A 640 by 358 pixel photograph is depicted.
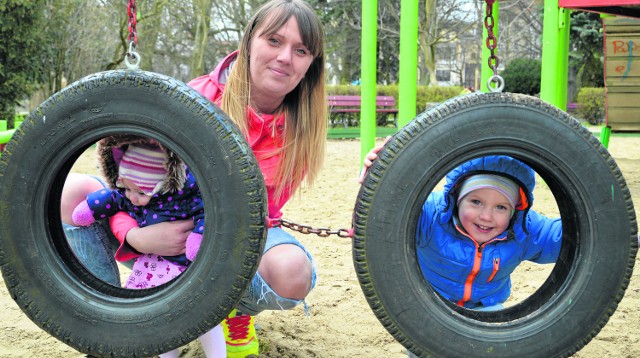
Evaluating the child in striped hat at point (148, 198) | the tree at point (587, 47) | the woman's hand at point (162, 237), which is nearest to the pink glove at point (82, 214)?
the child in striped hat at point (148, 198)

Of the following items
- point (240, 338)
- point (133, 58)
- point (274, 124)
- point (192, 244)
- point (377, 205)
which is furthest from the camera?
point (240, 338)

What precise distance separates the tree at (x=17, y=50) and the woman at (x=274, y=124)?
8.84 meters

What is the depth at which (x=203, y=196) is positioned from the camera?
2008 millimetres

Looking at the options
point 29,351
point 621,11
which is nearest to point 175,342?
point 29,351

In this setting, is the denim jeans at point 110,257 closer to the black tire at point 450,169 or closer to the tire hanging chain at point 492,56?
the black tire at point 450,169

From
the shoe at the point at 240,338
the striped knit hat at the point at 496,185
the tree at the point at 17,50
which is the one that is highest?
the tree at the point at 17,50

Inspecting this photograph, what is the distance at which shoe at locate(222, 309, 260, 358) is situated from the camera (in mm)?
2783

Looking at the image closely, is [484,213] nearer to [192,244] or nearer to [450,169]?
[450,169]

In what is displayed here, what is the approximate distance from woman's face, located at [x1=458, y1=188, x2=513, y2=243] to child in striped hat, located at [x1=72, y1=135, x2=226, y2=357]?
Answer: 3.19 feet

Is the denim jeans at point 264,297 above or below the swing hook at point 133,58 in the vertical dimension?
below

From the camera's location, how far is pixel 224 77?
270 cm

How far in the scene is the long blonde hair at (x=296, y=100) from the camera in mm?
2482

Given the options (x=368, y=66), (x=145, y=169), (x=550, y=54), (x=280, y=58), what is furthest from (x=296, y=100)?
(x=368, y=66)

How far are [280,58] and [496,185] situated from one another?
92cm
